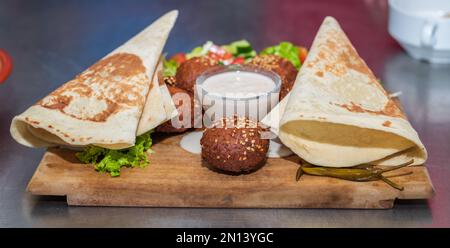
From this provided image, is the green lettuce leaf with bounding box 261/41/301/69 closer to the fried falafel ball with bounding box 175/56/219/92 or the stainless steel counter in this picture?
the stainless steel counter

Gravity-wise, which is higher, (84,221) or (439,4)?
(439,4)

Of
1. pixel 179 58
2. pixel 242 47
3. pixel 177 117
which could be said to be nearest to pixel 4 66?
pixel 179 58

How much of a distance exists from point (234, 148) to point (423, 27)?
221 centimetres

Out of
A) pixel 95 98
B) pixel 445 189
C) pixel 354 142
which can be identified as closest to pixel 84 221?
pixel 95 98

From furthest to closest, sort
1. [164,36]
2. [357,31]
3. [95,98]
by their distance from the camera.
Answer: [357,31]
[164,36]
[95,98]

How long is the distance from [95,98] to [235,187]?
3.19 ft

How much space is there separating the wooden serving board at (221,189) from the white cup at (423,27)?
174cm

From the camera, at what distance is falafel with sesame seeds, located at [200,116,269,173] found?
3330 mm

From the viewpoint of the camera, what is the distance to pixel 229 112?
→ 152 inches

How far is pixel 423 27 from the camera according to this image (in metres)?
4.83

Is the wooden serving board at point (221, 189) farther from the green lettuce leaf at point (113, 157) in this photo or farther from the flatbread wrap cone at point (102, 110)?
the flatbread wrap cone at point (102, 110)

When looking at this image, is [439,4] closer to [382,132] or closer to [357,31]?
[357,31]

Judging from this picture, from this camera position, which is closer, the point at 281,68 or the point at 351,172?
the point at 351,172

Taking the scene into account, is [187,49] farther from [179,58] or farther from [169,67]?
[169,67]
